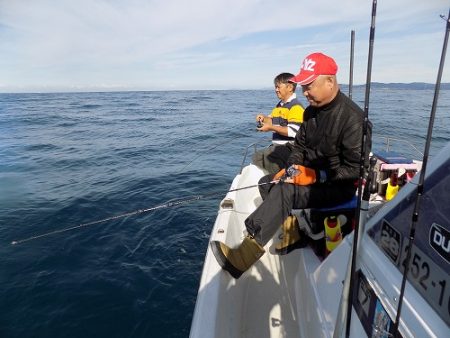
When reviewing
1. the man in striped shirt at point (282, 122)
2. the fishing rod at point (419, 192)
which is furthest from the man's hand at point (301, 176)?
the man in striped shirt at point (282, 122)

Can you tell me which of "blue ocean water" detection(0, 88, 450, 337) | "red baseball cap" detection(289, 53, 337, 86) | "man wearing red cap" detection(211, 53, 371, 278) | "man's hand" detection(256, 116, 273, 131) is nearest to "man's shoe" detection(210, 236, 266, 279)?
"man wearing red cap" detection(211, 53, 371, 278)

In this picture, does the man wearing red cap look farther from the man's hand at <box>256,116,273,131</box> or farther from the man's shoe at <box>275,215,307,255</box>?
the man's hand at <box>256,116,273,131</box>

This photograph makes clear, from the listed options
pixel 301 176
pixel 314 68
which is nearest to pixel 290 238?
pixel 301 176

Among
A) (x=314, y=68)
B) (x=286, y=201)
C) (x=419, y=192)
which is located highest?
(x=314, y=68)

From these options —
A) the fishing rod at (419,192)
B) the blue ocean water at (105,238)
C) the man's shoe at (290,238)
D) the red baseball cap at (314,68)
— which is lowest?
the blue ocean water at (105,238)

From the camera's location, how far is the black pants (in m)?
3.02

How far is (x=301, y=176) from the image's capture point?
3094mm

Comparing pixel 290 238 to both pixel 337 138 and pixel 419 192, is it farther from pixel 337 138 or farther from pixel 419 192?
pixel 419 192

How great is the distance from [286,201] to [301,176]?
296 millimetres

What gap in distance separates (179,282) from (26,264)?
2.77 metres

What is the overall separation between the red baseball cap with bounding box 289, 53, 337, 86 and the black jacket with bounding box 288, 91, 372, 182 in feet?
1.07

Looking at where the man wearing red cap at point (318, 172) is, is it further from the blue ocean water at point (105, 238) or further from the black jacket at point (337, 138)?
the blue ocean water at point (105, 238)

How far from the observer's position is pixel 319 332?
218 cm

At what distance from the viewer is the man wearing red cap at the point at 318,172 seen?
9.61 feet
